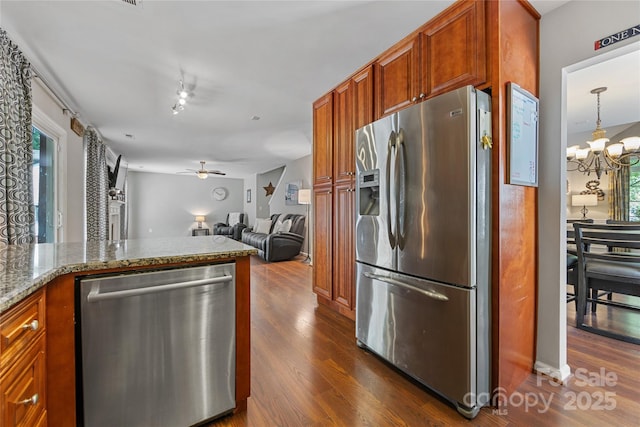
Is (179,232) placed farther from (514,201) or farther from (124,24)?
(514,201)

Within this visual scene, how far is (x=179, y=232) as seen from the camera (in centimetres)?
952

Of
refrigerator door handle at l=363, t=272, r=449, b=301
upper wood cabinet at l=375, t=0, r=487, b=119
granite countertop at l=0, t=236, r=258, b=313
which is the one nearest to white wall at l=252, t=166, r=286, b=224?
upper wood cabinet at l=375, t=0, r=487, b=119

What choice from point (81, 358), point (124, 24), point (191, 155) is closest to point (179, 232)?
point (191, 155)

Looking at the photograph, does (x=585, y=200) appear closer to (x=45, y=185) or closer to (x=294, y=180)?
(x=294, y=180)

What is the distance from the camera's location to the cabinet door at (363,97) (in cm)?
229

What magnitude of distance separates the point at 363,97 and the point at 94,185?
4422 millimetres

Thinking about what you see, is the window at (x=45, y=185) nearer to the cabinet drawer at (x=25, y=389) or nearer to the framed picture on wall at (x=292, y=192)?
the cabinet drawer at (x=25, y=389)

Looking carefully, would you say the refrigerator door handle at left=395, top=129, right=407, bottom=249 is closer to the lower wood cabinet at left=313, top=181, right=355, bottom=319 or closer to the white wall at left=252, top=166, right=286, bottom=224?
the lower wood cabinet at left=313, top=181, right=355, bottom=319

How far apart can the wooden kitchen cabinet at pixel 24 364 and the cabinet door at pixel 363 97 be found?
2265 mm

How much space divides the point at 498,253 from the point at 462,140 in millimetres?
651

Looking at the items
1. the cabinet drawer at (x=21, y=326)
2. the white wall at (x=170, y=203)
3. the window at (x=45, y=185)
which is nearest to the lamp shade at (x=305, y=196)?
the window at (x=45, y=185)

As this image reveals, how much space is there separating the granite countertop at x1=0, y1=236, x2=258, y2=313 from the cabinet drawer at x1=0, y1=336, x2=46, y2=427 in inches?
9.3

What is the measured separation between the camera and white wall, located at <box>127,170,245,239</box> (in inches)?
354

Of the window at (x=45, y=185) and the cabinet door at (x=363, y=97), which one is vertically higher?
the cabinet door at (x=363, y=97)
